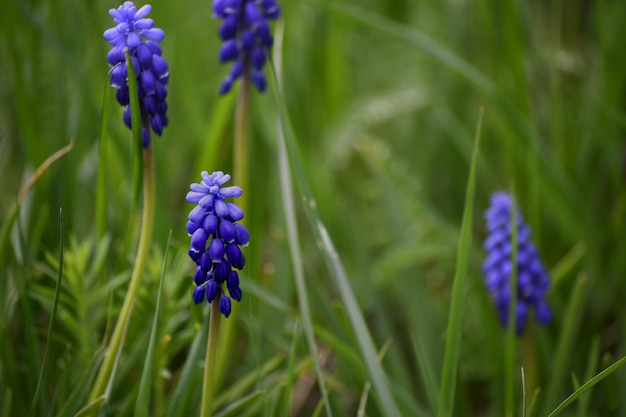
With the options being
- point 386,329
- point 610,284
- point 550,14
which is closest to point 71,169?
point 386,329

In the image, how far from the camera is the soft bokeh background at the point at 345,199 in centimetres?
262

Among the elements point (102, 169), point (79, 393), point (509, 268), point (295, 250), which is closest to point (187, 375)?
point (79, 393)

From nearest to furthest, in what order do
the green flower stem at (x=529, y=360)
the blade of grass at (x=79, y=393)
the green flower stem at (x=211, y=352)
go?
1. the green flower stem at (x=211, y=352)
2. the blade of grass at (x=79, y=393)
3. the green flower stem at (x=529, y=360)

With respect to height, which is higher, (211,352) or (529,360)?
(211,352)

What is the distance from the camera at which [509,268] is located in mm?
2768

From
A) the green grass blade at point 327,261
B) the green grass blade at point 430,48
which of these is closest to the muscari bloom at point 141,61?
the green grass blade at point 327,261

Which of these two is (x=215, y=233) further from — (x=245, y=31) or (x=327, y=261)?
(x=245, y=31)

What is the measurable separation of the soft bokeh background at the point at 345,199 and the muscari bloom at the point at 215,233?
0.44m

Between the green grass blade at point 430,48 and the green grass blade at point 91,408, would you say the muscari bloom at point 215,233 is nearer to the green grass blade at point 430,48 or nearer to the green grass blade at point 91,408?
the green grass blade at point 91,408

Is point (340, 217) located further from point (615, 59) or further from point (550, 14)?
point (550, 14)

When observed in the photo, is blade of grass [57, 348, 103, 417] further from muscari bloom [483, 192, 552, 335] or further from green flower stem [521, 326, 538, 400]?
green flower stem [521, 326, 538, 400]

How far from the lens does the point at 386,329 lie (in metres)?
3.21

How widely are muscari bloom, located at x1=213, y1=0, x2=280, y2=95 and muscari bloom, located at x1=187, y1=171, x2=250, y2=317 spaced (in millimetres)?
944

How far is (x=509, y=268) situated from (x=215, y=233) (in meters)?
1.40
